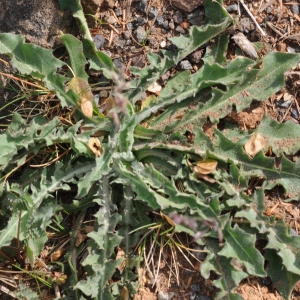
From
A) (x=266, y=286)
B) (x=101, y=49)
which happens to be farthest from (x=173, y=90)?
(x=266, y=286)

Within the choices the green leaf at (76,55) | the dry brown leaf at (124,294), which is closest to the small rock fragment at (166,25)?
the green leaf at (76,55)

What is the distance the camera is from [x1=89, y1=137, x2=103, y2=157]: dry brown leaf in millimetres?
3186

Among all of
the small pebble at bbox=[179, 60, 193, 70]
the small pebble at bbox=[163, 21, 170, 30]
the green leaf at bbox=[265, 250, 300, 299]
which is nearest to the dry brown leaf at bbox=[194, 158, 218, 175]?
the green leaf at bbox=[265, 250, 300, 299]

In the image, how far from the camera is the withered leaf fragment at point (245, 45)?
3385mm

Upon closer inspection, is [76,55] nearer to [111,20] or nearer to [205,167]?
[111,20]

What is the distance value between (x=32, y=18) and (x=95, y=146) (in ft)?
3.45

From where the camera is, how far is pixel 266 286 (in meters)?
3.04

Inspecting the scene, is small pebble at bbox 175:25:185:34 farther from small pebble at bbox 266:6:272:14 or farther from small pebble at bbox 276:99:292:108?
small pebble at bbox 276:99:292:108

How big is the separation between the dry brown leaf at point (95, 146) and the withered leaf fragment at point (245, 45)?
1.23m

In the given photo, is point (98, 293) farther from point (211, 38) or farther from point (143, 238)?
point (211, 38)

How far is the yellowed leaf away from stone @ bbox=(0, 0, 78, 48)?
0.36m

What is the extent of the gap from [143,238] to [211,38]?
1.48 metres

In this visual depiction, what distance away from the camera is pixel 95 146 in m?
3.21

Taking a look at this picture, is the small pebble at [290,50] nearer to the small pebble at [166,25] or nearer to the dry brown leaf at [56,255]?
the small pebble at [166,25]
